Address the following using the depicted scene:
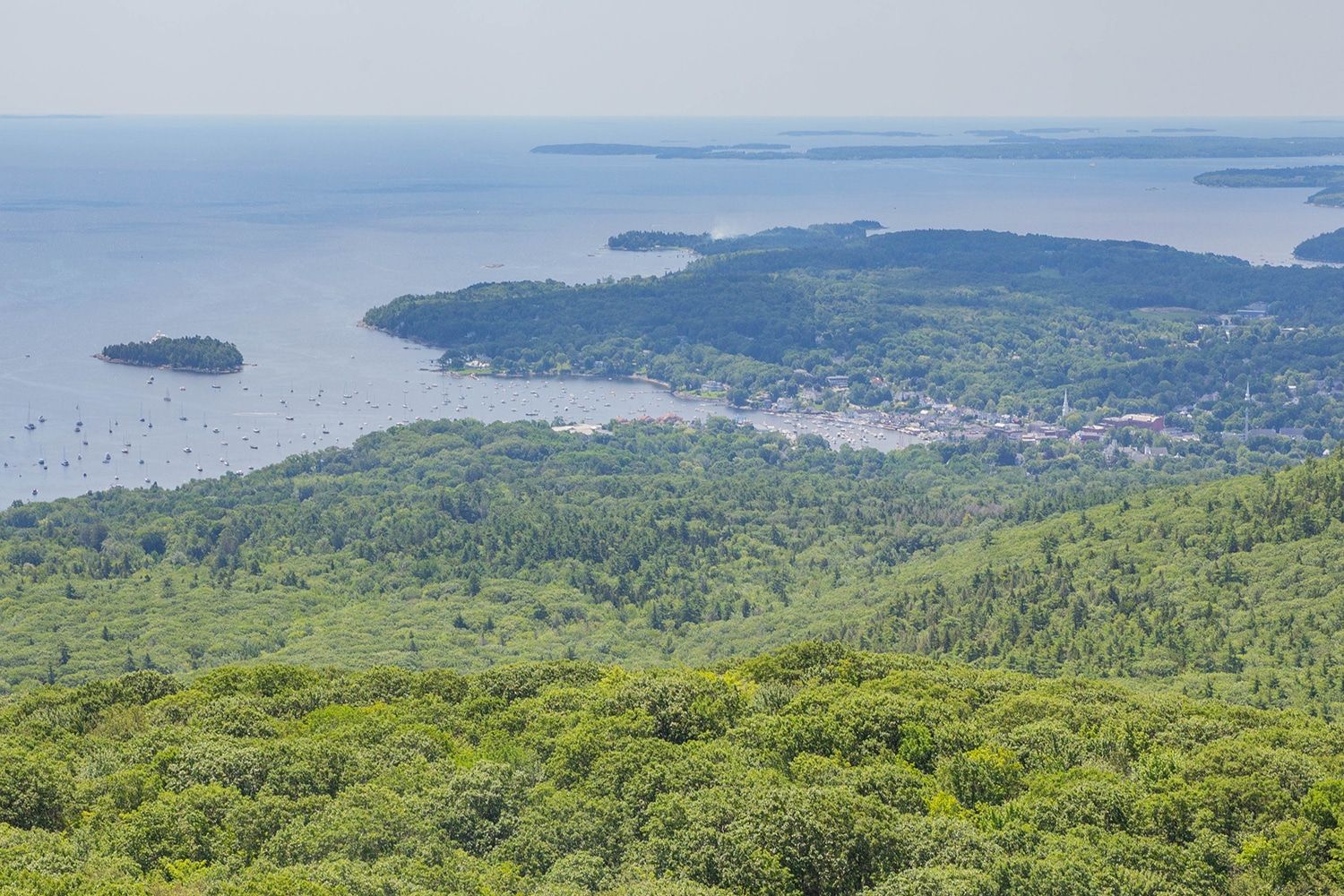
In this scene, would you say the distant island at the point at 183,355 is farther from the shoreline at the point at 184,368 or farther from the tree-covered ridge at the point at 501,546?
the tree-covered ridge at the point at 501,546

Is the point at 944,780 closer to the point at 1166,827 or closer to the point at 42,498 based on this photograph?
the point at 1166,827

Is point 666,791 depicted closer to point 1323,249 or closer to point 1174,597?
point 1174,597

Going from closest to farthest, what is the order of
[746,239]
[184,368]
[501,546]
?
[501,546] → [184,368] → [746,239]

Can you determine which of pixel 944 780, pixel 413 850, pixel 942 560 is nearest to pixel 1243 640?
pixel 942 560

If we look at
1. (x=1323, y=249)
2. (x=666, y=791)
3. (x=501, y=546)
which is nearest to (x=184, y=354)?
(x=501, y=546)

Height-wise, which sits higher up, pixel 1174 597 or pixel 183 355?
pixel 183 355

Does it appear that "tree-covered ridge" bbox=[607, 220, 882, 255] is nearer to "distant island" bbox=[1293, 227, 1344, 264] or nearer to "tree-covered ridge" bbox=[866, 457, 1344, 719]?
"distant island" bbox=[1293, 227, 1344, 264]
